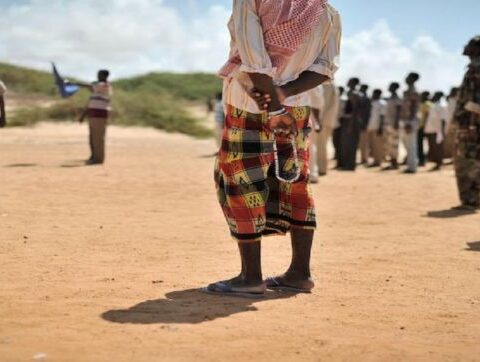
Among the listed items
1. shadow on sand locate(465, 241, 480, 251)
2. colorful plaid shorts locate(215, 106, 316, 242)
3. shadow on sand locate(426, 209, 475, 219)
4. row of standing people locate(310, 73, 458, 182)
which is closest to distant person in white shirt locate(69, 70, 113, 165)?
row of standing people locate(310, 73, 458, 182)

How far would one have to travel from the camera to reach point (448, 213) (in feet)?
35.1

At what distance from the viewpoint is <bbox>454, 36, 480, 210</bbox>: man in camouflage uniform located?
10037 mm

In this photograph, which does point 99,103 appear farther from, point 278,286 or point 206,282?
Answer: point 278,286

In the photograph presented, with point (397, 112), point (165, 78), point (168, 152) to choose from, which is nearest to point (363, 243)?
point (397, 112)

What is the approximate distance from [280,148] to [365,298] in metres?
0.99

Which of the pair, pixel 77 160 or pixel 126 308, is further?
pixel 77 160

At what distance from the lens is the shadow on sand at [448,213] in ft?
34.0

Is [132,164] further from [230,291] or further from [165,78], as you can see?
[165,78]

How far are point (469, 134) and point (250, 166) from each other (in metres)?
6.03

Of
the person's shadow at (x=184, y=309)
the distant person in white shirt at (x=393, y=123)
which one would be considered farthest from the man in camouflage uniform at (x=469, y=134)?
the distant person in white shirt at (x=393, y=123)

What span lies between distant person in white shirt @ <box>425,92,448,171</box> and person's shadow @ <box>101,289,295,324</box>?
52.8 ft

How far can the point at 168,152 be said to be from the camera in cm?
2492

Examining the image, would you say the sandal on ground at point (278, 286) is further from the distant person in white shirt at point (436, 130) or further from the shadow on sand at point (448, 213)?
the distant person in white shirt at point (436, 130)

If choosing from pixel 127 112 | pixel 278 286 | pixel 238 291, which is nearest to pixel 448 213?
pixel 278 286
